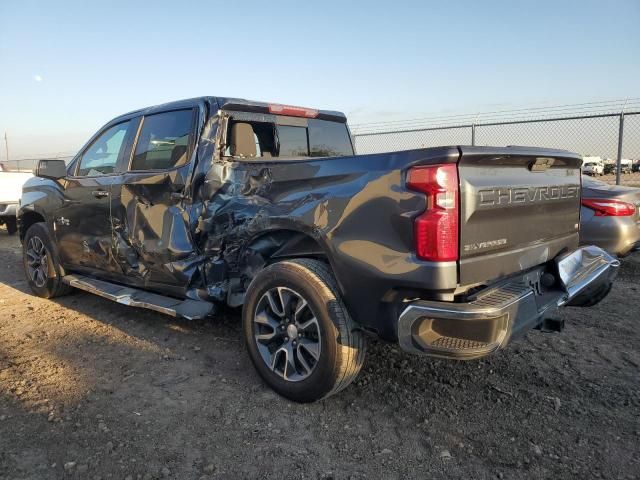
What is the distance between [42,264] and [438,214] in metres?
4.82

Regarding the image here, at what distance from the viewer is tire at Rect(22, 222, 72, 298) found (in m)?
5.35

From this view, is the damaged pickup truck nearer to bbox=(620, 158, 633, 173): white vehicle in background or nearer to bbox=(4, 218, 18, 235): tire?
bbox=(4, 218, 18, 235): tire

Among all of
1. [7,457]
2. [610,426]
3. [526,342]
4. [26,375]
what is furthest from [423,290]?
[26,375]

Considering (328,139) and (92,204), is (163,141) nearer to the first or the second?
(92,204)

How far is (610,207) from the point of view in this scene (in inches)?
213

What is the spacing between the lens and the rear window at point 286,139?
3.90m

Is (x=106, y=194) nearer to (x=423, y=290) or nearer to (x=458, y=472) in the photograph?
(x=423, y=290)

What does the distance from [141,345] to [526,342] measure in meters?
3.17

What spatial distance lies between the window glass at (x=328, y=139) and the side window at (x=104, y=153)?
5.66 feet

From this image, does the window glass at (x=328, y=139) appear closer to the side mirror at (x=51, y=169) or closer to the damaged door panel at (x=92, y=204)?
the damaged door panel at (x=92, y=204)

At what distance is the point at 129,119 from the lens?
179 inches

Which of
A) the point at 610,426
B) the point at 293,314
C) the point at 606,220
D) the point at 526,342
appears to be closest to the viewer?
the point at 610,426

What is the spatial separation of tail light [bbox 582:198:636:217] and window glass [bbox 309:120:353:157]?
110 inches

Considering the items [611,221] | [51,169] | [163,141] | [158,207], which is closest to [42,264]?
[51,169]
